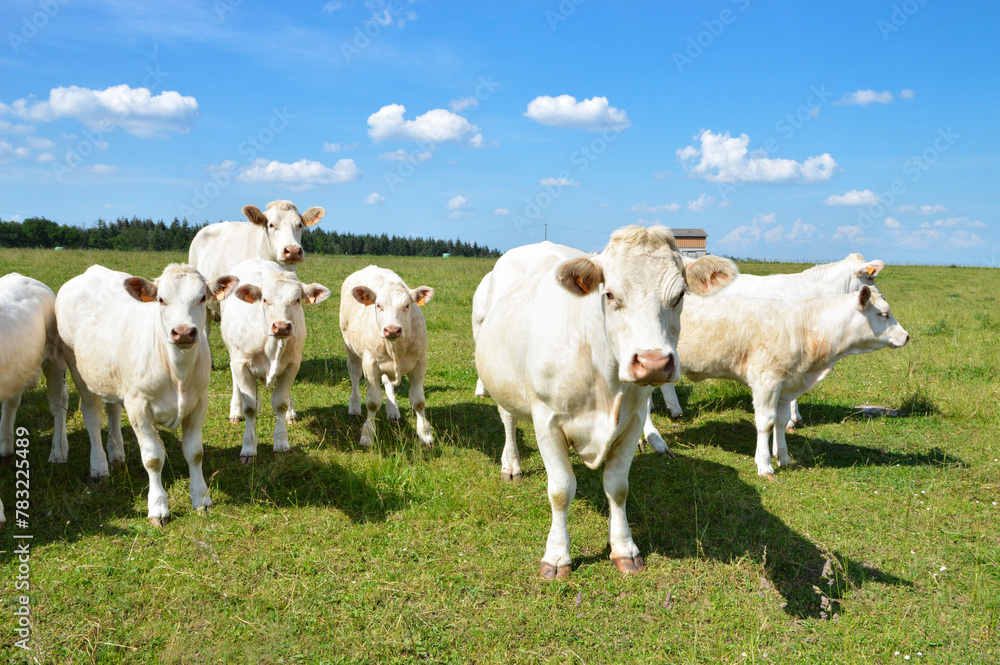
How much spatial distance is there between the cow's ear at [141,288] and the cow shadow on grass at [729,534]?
437 centimetres

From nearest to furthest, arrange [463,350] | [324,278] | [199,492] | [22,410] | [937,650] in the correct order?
[937,650] < [199,492] < [22,410] < [463,350] < [324,278]

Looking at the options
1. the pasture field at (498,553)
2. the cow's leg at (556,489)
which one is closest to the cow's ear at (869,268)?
the pasture field at (498,553)

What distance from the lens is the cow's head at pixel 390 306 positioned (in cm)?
689

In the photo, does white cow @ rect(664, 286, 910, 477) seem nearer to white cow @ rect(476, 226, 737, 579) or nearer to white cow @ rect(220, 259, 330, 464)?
white cow @ rect(476, 226, 737, 579)

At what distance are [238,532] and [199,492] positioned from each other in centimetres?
74

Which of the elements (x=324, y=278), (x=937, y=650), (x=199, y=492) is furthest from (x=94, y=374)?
(x=324, y=278)

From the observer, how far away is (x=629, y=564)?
482 centimetres

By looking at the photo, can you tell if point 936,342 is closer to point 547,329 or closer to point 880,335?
point 880,335

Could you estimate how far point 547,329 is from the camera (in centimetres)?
463

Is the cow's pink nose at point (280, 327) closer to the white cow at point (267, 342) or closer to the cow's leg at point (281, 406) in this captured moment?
the white cow at point (267, 342)

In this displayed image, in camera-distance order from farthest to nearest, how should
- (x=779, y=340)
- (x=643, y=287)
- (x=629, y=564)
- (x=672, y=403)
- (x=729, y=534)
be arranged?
(x=672, y=403), (x=779, y=340), (x=729, y=534), (x=629, y=564), (x=643, y=287)

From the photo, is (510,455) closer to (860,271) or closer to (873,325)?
(873,325)

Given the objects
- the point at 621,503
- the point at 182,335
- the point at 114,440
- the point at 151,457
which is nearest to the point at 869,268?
the point at 621,503

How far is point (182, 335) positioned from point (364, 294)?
2457mm
